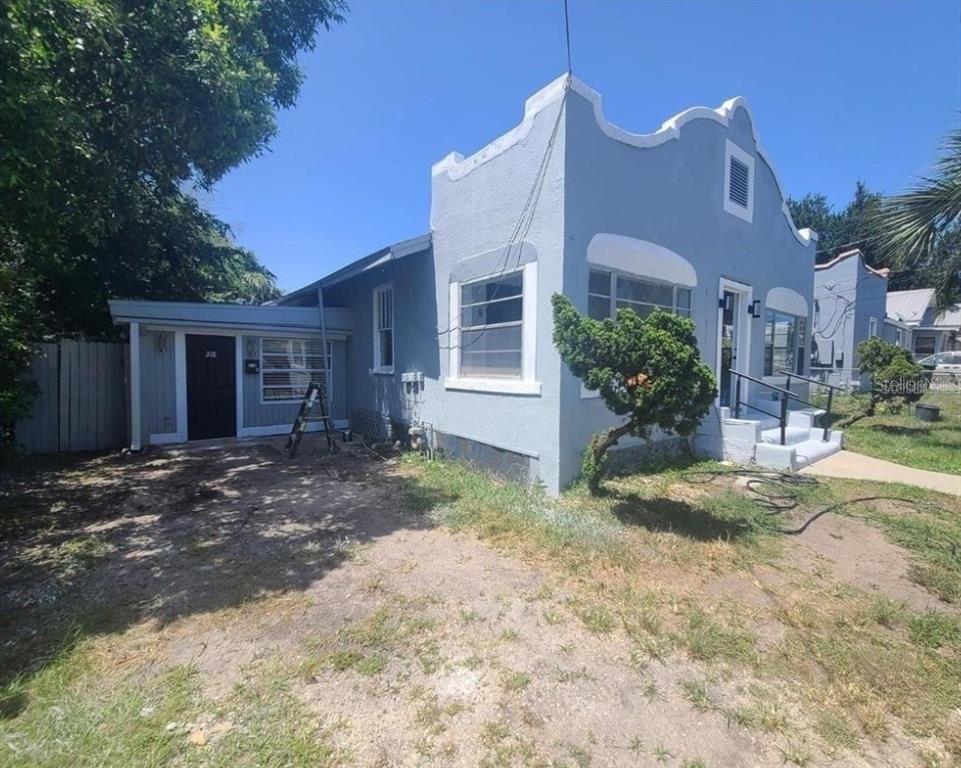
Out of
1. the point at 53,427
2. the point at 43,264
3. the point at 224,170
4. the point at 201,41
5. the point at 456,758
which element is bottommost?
the point at 456,758

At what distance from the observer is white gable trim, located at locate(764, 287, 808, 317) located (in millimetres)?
9609

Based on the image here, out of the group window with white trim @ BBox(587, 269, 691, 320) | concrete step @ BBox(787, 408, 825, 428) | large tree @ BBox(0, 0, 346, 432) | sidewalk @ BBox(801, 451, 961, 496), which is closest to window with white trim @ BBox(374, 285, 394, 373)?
large tree @ BBox(0, 0, 346, 432)

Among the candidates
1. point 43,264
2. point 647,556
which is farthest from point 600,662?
point 43,264

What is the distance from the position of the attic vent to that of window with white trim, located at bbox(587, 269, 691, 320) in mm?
2372

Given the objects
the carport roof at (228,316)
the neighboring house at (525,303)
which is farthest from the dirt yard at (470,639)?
the carport roof at (228,316)

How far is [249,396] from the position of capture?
10219 millimetres

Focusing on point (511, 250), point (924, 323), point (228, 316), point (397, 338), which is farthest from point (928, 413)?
point (924, 323)

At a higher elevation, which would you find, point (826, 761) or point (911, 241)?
point (911, 241)

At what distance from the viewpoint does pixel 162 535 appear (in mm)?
4691

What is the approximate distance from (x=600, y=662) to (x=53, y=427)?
1073cm

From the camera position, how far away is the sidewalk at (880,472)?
6.28 metres

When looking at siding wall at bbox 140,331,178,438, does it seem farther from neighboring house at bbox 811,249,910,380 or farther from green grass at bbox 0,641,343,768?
neighboring house at bbox 811,249,910,380

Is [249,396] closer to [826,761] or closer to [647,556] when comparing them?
[647,556]

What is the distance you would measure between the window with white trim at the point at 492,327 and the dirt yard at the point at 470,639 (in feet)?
7.25
